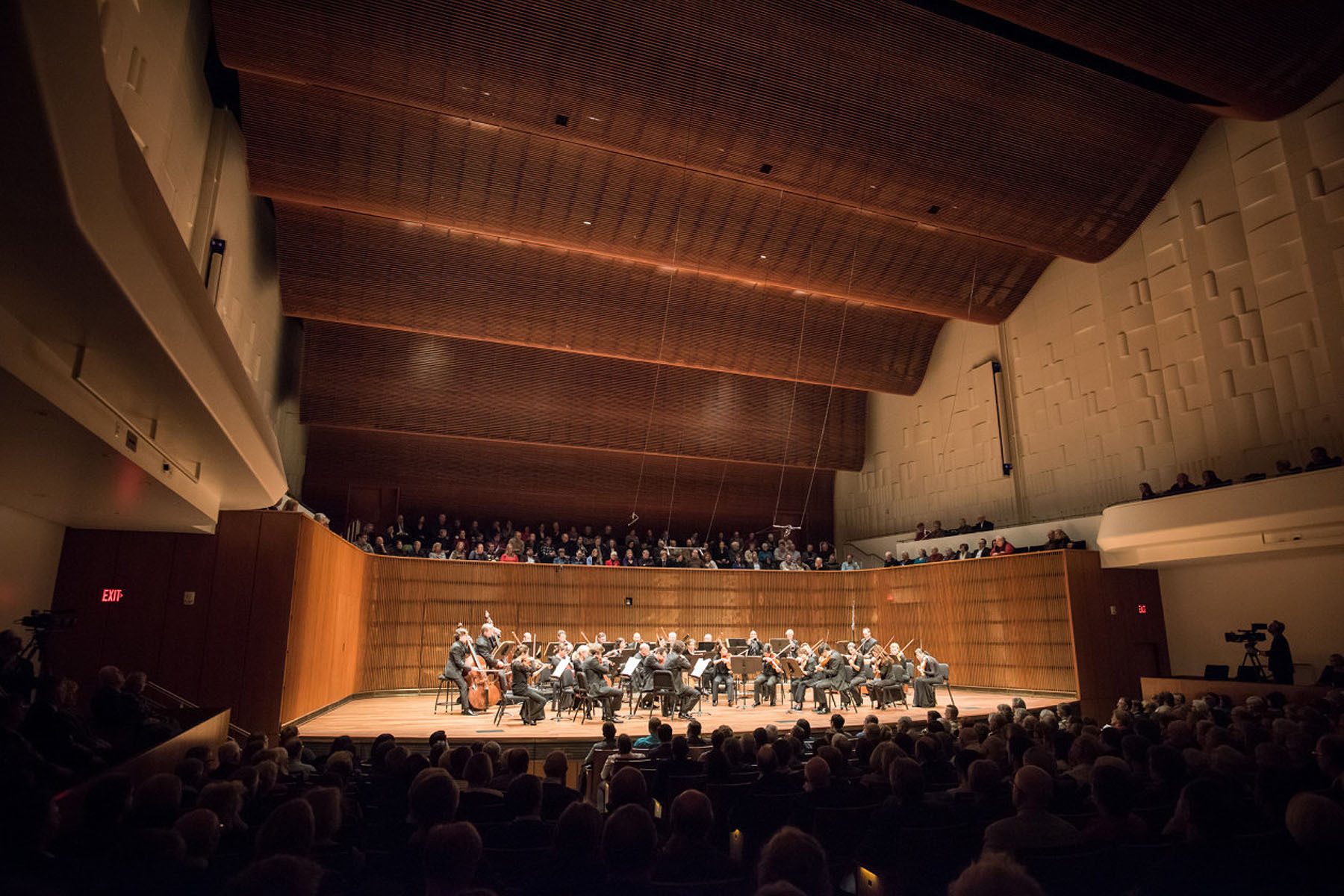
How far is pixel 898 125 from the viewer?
11953 mm

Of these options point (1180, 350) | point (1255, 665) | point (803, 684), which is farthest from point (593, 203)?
point (1255, 665)

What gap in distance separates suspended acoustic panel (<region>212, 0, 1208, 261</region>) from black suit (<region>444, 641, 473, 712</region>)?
7994 millimetres

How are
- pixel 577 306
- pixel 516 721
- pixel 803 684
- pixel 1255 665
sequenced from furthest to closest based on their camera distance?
1. pixel 577 306
2. pixel 803 684
3. pixel 1255 665
4. pixel 516 721

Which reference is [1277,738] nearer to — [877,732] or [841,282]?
[877,732]

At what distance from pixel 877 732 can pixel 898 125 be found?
9957 mm

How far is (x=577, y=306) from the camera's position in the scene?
53.0 feet

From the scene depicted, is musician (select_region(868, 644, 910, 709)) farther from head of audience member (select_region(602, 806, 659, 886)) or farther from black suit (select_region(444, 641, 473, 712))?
head of audience member (select_region(602, 806, 659, 886))

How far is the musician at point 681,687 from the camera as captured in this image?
35.9ft

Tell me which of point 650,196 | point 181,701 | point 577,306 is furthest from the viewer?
point 577,306

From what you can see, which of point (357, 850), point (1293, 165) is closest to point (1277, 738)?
point (357, 850)

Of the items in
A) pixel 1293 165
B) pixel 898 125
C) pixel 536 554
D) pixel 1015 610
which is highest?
pixel 898 125

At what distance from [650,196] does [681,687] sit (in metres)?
8.52

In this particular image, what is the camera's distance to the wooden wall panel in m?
9.70

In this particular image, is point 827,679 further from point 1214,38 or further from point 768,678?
point 1214,38
